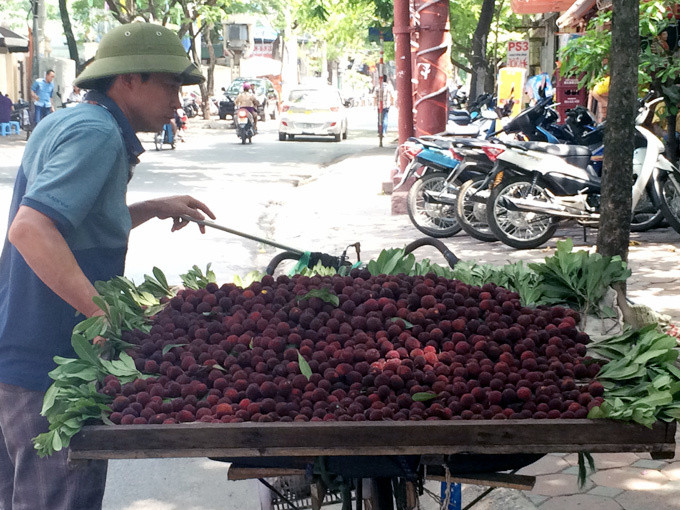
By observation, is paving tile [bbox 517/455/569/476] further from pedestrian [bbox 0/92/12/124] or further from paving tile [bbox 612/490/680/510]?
pedestrian [bbox 0/92/12/124]

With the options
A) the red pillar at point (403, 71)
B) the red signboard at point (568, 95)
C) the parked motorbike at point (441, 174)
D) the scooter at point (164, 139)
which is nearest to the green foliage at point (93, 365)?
the parked motorbike at point (441, 174)

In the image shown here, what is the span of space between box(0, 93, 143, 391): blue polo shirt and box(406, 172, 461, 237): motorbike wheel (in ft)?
26.6

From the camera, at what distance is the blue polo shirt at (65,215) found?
255 cm

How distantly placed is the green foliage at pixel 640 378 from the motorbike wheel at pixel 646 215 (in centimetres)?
806

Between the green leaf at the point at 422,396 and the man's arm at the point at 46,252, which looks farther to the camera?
the man's arm at the point at 46,252

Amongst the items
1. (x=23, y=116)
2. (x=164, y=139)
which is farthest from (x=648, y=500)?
(x=23, y=116)

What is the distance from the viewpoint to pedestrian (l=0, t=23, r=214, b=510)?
2.54m

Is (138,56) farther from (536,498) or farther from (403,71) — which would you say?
(403,71)

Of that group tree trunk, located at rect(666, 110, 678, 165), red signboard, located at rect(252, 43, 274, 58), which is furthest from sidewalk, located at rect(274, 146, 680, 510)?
red signboard, located at rect(252, 43, 274, 58)

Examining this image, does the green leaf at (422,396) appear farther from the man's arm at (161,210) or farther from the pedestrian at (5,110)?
the pedestrian at (5,110)

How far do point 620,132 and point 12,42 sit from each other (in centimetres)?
3204

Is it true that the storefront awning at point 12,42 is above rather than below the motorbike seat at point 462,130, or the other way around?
above

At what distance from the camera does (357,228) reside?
38.8ft

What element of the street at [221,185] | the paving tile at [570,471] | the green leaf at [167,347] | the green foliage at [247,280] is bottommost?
the street at [221,185]
